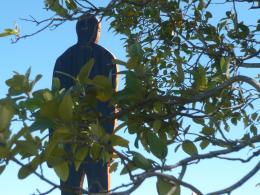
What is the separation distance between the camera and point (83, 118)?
202 cm

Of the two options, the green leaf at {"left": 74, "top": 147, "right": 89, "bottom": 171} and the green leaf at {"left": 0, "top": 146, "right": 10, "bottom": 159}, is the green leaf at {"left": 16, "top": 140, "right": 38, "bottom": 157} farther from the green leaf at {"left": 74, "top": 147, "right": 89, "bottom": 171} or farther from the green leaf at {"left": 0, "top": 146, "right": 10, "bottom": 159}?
the green leaf at {"left": 74, "top": 147, "right": 89, "bottom": 171}

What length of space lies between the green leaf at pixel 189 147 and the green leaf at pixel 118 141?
43 centimetres

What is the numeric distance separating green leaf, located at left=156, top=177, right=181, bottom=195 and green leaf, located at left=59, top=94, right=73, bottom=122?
342mm

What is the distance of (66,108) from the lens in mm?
1592

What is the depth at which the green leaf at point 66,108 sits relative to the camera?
5.16ft

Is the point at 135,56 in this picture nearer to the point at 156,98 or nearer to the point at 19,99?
the point at 156,98

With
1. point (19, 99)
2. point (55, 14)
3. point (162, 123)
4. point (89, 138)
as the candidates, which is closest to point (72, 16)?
point (55, 14)

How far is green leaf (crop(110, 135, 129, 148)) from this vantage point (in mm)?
1727

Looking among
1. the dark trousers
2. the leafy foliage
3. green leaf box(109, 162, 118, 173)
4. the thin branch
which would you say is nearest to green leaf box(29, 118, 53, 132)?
the leafy foliage

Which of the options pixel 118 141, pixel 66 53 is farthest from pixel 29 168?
pixel 66 53

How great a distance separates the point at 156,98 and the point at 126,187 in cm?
53

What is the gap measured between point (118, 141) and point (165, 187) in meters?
0.21

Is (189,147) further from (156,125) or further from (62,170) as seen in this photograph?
(62,170)

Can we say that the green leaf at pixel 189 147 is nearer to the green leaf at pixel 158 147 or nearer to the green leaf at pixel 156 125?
the green leaf at pixel 156 125
